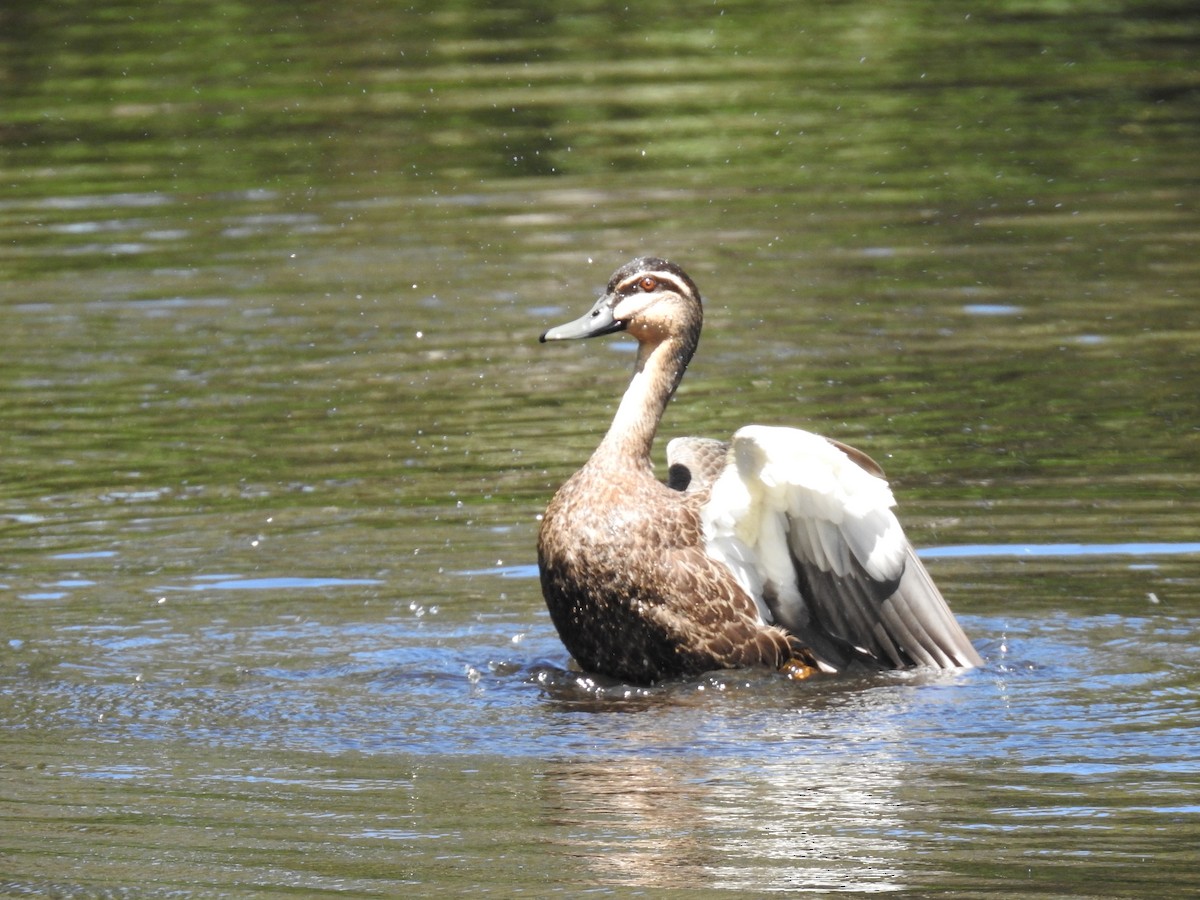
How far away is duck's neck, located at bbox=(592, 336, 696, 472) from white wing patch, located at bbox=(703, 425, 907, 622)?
330 millimetres

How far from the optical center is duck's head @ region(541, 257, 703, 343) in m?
7.81

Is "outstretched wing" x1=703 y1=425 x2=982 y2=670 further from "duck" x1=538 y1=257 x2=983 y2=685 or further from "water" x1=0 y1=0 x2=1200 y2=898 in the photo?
"water" x1=0 y1=0 x2=1200 y2=898

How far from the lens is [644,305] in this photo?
783 centimetres

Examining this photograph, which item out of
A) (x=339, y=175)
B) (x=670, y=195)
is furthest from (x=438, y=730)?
(x=339, y=175)

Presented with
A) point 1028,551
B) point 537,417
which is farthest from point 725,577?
point 537,417

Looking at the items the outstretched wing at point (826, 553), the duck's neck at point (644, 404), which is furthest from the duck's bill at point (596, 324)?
the outstretched wing at point (826, 553)

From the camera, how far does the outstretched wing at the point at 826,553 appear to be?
23.1ft

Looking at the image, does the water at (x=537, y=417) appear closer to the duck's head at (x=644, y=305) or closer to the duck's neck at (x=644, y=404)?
the duck's neck at (x=644, y=404)

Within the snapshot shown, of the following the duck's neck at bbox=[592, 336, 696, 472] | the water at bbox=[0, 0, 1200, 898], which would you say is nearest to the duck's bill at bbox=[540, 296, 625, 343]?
the duck's neck at bbox=[592, 336, 696, 472]

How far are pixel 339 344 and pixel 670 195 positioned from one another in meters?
3.33

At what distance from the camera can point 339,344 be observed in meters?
12.0

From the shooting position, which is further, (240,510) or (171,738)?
(240,510)

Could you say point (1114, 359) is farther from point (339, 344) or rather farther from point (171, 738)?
point (171, 738)

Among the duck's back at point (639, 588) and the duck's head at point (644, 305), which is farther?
the duck's head at point (644, 305)
